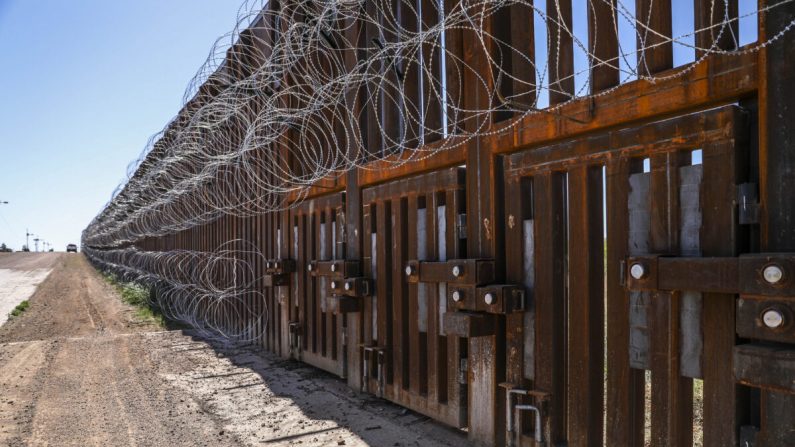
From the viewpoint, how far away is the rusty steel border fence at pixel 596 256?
8.46 feet

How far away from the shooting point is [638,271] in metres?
2.93

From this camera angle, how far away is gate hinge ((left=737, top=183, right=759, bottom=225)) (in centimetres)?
264

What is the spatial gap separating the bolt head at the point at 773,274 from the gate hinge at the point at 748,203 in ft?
0.99

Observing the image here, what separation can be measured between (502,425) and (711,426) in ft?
5.10

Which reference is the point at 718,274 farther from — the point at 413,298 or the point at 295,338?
the point at 295,338

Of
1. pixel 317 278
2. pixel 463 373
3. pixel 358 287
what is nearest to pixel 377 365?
pixel 358 287

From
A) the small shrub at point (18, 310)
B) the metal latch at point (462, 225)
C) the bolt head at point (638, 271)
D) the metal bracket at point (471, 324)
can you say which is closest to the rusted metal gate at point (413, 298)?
the metal latch at point (462, 225)

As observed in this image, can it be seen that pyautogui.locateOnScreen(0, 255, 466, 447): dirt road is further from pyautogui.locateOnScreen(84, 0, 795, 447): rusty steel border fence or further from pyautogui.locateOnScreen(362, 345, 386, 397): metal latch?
pyautogui.locateOnScreen(84, 0, 795, 447): rusty steel border fence

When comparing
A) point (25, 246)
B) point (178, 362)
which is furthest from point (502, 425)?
point (25, 246)

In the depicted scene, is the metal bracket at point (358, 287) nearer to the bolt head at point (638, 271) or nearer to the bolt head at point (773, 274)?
the bolt head at point (638, 271)

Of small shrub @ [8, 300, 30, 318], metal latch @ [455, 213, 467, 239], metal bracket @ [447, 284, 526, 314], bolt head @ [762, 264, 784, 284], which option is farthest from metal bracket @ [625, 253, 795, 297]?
small shrub @ [8, 300, 30, 318]

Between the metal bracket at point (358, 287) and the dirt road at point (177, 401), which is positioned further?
the metal bracket at point (358, 287)

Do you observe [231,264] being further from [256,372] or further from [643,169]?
[643,169]

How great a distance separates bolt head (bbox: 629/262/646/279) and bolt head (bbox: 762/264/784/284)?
1.85 ft
